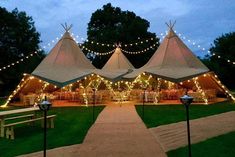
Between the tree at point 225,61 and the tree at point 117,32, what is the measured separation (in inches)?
279

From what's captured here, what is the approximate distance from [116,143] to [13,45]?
2594 centimetres

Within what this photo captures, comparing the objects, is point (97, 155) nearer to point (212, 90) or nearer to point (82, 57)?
point (212, 90)

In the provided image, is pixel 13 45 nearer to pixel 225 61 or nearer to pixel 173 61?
pixel 173 61

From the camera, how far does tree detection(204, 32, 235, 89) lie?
36531mm

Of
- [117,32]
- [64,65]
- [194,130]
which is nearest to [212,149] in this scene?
[194,130]

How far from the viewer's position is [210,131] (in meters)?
10.2

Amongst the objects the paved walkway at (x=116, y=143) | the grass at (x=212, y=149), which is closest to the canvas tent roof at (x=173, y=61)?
the paved walkway at (x=116, y=143)

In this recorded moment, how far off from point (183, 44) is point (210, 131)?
1338cm

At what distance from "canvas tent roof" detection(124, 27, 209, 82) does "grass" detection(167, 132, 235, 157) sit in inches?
442

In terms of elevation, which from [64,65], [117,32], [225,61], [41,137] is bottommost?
[41,137]

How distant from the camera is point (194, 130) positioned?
1038cm

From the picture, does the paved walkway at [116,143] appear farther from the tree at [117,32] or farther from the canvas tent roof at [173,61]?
the tree at [117,32]

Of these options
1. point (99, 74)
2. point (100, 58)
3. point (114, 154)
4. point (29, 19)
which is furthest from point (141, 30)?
point (114, 154)

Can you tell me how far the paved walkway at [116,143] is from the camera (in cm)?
739
